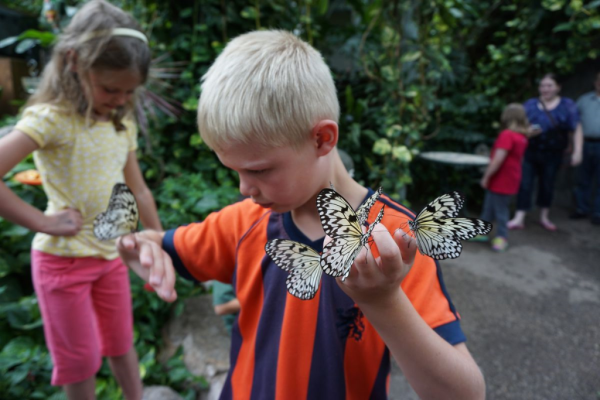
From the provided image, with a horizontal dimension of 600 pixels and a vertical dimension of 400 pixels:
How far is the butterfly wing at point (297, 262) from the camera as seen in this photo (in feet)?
2.46

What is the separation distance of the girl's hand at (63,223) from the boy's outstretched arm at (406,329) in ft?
4.47

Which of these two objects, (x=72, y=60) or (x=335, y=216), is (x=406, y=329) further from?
(x=72, y=60)

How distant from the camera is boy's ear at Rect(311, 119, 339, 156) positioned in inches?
34.6

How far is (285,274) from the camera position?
1050 mm

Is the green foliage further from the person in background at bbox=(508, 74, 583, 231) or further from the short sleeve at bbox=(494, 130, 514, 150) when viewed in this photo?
the person in background at bbox=(508, 74, 583, 231)

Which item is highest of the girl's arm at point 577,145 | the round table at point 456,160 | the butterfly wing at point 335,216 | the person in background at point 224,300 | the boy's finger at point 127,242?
the butterfly wing at point 335,216

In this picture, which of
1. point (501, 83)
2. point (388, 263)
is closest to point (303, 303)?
point (388, 263)

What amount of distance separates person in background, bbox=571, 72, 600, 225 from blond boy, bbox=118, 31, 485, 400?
5.78m

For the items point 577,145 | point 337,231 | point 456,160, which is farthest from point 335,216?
point 577,145

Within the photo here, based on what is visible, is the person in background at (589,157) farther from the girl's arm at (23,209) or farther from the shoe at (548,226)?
the girl's arm at (23,209)

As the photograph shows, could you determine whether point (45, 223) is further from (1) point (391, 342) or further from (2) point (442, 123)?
(2) point (442, 123)

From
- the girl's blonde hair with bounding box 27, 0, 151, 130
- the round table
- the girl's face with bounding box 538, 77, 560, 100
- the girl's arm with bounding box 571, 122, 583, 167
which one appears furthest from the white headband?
the girl's arm with bounding box 571, 122, 583, 167

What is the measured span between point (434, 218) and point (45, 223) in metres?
1.55

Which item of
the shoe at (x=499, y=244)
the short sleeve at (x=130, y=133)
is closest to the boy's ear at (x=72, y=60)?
the short sleeve at (x=130, y=133)
